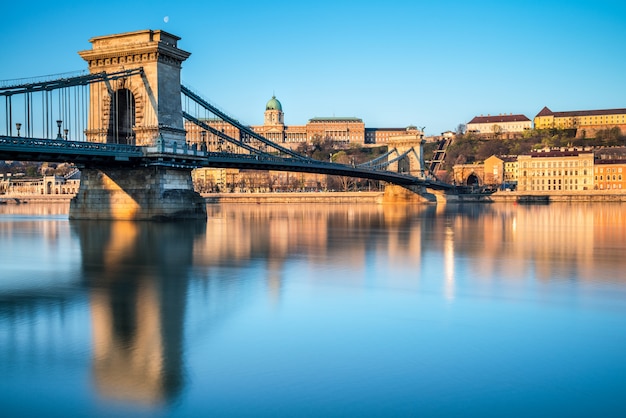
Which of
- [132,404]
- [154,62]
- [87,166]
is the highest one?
[154,62]

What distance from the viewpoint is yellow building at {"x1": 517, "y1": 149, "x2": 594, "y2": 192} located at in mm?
85438

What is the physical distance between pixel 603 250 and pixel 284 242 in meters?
9.85

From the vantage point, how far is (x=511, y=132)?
137375 mm

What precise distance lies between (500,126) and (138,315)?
5432 inches

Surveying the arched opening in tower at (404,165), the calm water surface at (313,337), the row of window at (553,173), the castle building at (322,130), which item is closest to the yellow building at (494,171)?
the row of window at (553,173)

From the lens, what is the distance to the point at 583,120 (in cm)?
12888

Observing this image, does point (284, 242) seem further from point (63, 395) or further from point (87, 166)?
point (63, 395)

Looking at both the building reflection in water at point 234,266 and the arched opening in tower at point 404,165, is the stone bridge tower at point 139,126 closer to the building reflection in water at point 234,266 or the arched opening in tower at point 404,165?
the building reflection in water at point 234,266

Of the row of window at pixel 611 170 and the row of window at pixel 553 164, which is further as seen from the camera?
the row of window at pixel 553 164

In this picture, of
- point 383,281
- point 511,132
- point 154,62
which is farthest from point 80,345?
point 511,132

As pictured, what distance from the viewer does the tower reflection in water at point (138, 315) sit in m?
6.12

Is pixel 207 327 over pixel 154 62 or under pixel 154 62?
under

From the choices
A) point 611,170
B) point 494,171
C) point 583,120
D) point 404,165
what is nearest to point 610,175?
point 611,170

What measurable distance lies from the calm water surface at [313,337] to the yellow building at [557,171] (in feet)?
246
